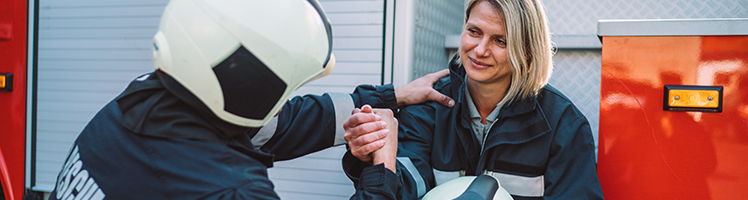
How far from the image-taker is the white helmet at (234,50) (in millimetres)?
1155

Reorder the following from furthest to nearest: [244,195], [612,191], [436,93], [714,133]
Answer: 1. [436,93]
2. [612,191]
3. [714,133]
4. [244,195]

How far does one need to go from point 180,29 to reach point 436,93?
4.23ft

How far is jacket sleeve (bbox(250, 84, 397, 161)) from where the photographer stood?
1.90m

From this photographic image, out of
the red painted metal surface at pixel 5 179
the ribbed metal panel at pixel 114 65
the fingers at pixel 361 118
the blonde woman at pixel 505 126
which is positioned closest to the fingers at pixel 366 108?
the fingers at pixel 361 118

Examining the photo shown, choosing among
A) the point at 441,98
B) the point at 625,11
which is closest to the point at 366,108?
the point at 441,98

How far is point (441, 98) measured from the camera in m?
2.24

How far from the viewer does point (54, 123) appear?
280cm

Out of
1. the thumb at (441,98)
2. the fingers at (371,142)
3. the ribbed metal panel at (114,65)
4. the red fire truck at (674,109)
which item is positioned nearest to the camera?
the fingers at (371,142)

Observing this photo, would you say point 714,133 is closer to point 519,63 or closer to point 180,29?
point 519,63

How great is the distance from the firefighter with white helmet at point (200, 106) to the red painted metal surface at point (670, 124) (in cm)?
126

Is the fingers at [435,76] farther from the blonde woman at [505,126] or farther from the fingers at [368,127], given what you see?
the fingers at [368,127]

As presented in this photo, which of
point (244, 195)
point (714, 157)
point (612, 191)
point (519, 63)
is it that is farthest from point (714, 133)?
point (244, 195)

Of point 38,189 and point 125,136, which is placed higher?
point 125,136

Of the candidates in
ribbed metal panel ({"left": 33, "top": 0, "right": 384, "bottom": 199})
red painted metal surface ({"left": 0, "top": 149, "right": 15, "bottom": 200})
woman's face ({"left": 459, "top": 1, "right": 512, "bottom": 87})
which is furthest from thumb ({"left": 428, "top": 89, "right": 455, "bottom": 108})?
red painted metal surface ({"left": 0, "top": 149, "right": 15, "bottom": 200})
